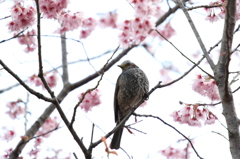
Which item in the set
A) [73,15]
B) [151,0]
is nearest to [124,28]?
[151,0]

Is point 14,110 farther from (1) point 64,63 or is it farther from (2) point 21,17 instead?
(2) point 21,17

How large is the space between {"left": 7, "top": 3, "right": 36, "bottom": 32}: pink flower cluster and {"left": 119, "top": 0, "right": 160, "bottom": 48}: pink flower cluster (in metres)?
0.88

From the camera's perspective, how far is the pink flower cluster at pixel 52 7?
3.31 metres

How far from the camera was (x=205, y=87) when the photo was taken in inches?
129

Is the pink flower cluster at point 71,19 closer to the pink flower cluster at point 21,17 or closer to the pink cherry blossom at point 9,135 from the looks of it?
the pink flower cluster at point 21,17

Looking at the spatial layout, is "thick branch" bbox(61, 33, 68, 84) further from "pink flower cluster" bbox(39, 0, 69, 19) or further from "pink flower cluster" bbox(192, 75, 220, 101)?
"pink flower cluster" bbox(192, 75, 220, 101)

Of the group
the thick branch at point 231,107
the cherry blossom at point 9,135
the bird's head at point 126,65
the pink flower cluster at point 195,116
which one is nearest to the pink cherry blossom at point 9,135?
Result: the cherry blossom at point 9,135

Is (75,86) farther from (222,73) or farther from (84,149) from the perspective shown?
(222,73)

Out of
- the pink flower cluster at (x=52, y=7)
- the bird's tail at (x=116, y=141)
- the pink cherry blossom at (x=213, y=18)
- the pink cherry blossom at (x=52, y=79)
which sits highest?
the pink cherry blossom at (x=52, y=79)

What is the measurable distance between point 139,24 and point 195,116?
3.30ft

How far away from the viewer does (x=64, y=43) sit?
17.7 ft

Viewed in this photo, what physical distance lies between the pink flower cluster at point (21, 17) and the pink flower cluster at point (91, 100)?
1232 millimetres

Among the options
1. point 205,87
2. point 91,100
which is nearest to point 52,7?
point 91,100

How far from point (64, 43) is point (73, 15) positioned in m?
1.68
